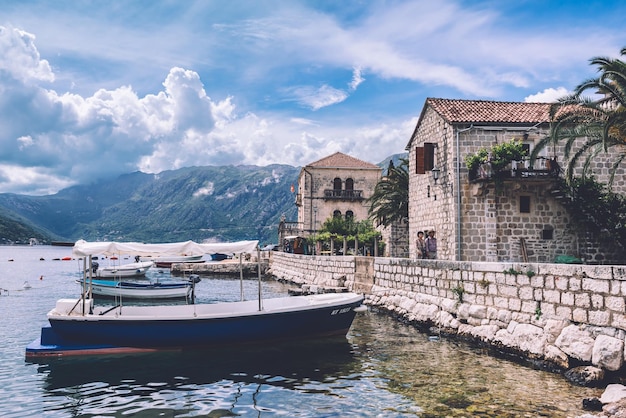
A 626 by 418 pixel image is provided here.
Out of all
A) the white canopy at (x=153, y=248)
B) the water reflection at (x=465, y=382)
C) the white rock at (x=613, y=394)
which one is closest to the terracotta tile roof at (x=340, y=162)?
the white canopy at (x=153, y=248)

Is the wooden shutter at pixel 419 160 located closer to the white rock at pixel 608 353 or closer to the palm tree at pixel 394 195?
the palm tree at pixel 394 195

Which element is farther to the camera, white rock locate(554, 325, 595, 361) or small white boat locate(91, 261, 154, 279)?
small white boat locate(91, 261, 154, 279)

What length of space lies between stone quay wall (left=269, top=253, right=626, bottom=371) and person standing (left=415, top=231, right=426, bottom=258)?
4.54 meters

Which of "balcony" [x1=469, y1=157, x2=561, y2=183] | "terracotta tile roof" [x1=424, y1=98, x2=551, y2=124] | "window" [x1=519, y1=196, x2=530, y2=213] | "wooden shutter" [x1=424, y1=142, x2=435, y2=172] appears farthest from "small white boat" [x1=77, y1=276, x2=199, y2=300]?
"window" [x1=519, y1=196, x2=530, y2=213]

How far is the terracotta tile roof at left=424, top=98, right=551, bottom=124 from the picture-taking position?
21109mm

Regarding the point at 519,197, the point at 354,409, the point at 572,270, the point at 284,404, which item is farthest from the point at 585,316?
the point at 519,197

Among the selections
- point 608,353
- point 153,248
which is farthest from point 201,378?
point 608,353

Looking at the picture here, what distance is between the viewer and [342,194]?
4503cm

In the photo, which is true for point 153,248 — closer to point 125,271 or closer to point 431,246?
point 431,246

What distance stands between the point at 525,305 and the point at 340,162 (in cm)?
3599

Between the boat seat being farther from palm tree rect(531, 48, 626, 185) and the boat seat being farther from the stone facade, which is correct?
the stone facade

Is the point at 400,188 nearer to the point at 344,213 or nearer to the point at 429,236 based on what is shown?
the point at 429,236

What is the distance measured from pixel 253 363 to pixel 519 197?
47.4 ft

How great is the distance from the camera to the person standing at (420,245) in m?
22.1
